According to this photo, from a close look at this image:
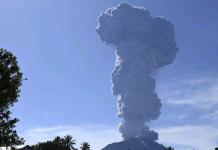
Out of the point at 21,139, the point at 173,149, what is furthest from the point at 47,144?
the point at 21,139

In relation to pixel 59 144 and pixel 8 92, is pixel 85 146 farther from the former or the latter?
pixel 8 92

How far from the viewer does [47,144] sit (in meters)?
124

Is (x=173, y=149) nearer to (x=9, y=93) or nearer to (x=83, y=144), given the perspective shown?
(x=83, y=144)

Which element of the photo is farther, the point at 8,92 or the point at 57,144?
the point at 57,144

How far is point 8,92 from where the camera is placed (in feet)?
149

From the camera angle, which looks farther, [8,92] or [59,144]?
[59,144]

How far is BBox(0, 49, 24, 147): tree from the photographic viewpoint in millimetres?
44312

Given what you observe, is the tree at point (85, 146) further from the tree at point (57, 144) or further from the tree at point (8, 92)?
the tree at point (8, 92)

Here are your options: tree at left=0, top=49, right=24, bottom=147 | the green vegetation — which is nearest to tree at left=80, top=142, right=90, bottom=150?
the green vegetation

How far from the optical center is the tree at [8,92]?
4431cm

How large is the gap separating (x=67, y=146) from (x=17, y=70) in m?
83.0

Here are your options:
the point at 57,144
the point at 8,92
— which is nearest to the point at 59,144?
the point at 57,144

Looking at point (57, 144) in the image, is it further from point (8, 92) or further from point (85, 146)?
point (8, 92)

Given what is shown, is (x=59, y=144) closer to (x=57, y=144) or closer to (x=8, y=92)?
(x=57, y=144)
